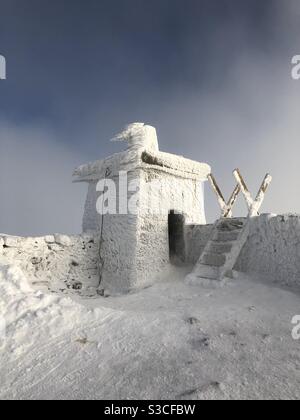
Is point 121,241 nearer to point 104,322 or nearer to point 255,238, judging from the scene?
point 255,238

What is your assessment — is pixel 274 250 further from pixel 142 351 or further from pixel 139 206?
pixel 142 351

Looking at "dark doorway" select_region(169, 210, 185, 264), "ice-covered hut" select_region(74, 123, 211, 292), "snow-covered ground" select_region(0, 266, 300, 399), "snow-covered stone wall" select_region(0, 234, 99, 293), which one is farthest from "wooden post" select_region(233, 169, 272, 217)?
"snow-covered stone wall" select_region(0, 234, 99, 293)

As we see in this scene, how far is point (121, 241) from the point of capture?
620 centimetres

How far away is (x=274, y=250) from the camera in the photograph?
528 centimetres

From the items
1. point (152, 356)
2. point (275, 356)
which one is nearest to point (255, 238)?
point (275, 356)

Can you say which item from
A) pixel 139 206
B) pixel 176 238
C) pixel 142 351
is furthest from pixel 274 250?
pixel 142 351

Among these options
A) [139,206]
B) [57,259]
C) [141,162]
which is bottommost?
[57,259]

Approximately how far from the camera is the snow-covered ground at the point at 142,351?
7.08 ft

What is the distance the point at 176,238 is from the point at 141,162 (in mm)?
2088

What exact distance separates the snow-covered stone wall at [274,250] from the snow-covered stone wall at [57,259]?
295 cm

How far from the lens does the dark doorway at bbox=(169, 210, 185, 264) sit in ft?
23.0

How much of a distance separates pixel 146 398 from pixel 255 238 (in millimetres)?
4193

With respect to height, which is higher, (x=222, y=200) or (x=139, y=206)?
(x=222, y=200)

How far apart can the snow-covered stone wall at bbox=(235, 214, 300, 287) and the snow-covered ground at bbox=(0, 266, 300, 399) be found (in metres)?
1.00
